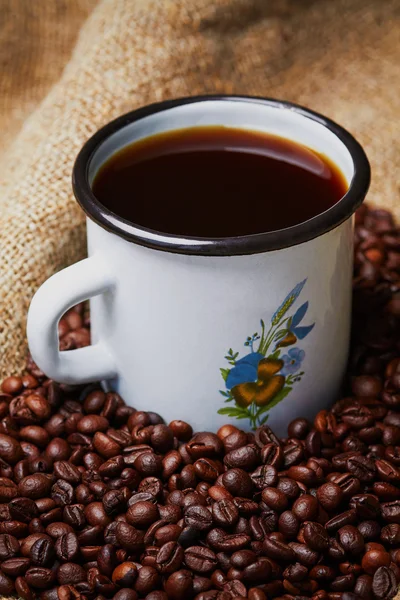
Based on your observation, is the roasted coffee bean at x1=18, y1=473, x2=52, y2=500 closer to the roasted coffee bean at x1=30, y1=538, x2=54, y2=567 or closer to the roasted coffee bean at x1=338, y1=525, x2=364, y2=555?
the roasted coffee bean at x1=30, y1=538, x2=54, y2=567

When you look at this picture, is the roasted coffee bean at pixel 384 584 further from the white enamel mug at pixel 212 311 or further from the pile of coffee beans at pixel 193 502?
the white enamel mug at pixel 212 311

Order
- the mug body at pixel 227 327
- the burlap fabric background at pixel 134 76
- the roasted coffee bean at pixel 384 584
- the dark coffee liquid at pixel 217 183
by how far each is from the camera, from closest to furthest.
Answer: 1. the roasted coffee bean at pixel 384 584
2. the mug body at pixel 227 327
3. the dark coffee liquid at pixel 217 183
4. the burlap fabric background at pixel 134 76

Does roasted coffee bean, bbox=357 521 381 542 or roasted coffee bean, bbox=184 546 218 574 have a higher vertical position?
roasted coffee bean, bbox=184 546 218 574


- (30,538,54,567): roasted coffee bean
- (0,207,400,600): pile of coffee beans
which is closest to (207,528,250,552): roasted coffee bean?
(0,207,400,600): pile of coffee beans

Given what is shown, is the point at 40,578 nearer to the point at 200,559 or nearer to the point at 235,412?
the point at 200,559

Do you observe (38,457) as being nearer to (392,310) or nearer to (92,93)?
(392,310)

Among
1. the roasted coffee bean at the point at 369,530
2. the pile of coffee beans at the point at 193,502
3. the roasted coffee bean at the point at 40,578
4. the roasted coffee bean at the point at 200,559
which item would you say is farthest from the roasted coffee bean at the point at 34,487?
the roasted coffee bean at the point at 369,530
